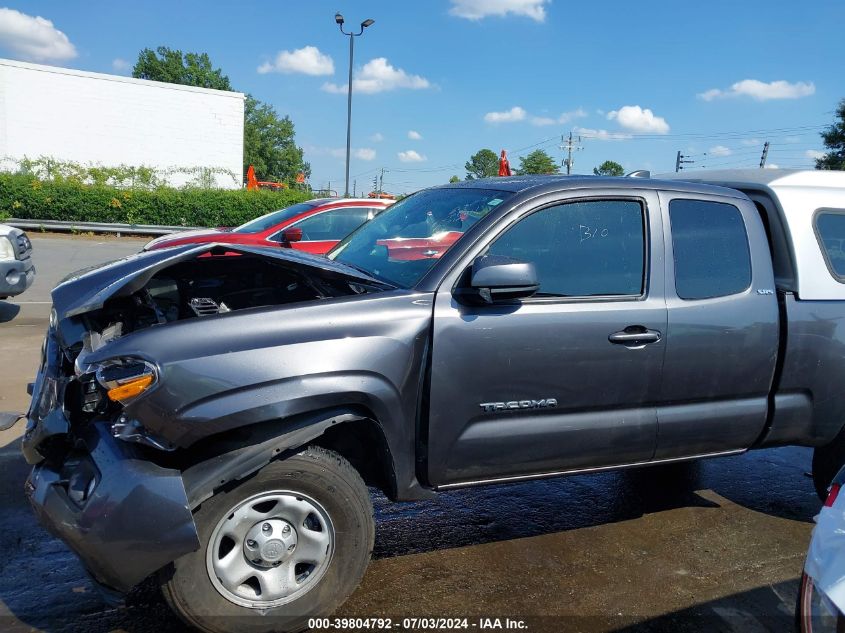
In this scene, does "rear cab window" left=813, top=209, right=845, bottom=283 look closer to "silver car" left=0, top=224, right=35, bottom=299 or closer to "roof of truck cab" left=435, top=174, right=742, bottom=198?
"roof of truck cab" left=435, top=174, right=742, bottom=198

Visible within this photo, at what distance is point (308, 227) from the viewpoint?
940 cm

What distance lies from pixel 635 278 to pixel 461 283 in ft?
3.19

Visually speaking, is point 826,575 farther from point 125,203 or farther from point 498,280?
point 125,203

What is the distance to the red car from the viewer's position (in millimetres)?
8953

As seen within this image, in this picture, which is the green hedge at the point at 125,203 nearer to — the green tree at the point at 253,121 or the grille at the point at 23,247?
the grille at the point at 23,247

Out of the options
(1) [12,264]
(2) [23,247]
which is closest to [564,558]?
(1) [12,264]

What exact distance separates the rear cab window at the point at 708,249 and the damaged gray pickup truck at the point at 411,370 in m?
0.01

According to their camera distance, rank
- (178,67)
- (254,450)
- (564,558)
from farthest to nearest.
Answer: (178,67)
(564,558)
(254,450)

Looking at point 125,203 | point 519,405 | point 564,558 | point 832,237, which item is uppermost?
point 125,203

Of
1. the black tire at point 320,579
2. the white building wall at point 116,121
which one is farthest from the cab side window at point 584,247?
the white building wall at point 116,121

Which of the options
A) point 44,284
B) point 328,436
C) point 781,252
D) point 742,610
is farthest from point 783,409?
point 44,284

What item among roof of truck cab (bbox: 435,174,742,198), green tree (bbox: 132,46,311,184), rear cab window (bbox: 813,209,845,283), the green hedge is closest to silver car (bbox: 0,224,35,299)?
roof of truck cab (bbox: 435,174,742,198)

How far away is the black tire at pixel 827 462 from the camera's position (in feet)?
13.2

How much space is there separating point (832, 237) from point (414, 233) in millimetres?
2400
